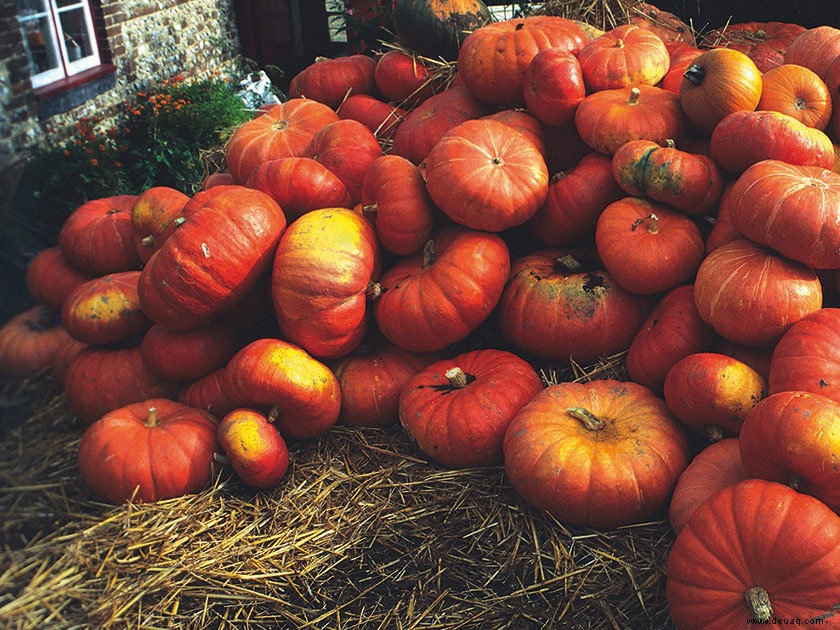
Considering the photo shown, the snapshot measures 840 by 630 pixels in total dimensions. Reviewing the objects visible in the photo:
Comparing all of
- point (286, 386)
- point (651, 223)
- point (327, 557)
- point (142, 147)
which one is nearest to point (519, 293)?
point (651, 223)

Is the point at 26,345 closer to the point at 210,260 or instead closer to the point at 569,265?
the point at 210,260

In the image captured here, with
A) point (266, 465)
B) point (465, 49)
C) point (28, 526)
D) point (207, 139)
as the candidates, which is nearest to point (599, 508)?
point (266, 465)

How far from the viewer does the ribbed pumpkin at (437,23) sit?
4.65m

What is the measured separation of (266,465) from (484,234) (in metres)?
1.38

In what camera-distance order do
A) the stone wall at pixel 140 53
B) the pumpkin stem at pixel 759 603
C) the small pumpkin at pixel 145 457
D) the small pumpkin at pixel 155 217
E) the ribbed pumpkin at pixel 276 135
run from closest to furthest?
the pumpkin stem at pixel 759 603 < the small pumpkin at pixel 145 457 < the small pumpkin at pixel 155 217 < the ribbed pumpkin at pixel 276 135 < the stone wall at pixel 140 53

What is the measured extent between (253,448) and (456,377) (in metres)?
0.87

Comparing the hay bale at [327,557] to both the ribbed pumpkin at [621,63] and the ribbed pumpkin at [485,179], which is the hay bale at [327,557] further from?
the ribbed pumpkin at [621,63]

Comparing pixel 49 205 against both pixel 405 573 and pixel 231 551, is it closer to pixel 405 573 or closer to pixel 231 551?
pixel 231 551

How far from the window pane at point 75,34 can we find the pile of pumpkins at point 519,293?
3.80 m

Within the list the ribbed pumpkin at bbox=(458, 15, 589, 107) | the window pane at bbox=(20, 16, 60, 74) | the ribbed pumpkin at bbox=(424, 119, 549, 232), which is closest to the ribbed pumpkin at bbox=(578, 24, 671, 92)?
the ribbed pumpkin at bbox=(458, 15, 589, 107)

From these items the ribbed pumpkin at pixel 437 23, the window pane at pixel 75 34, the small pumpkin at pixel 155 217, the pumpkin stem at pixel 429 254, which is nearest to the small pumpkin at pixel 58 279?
the small pumpkin at pixel 155 217

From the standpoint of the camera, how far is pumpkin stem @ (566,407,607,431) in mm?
2699

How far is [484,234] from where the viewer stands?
3.31m

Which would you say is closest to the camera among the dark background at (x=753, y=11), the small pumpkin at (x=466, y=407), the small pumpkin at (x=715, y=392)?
the small pumpkin at (x=715, y=392)
